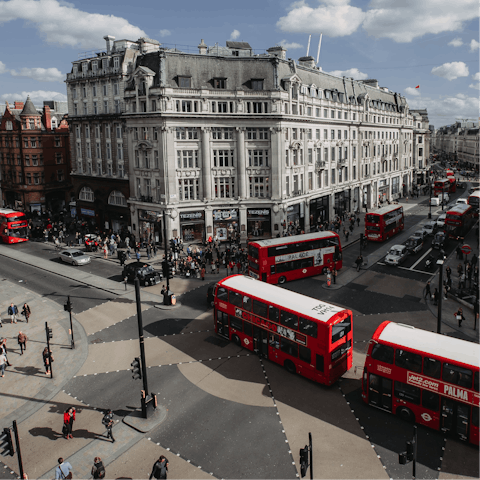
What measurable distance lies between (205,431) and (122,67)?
158 feet

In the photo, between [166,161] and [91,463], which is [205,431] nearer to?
[91,463]

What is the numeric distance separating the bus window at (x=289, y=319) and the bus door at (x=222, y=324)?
4.92m

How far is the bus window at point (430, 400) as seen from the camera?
17.4 meters

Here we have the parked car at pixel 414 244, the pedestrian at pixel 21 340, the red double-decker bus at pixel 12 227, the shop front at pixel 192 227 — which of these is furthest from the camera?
the red double-decker bus at pixel 12 227

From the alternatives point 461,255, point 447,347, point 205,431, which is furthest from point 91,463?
point 461,255

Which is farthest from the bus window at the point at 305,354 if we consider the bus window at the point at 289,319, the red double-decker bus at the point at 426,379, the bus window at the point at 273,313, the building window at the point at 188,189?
the building window at the point at 188,189

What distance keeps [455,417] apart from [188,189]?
3917cm

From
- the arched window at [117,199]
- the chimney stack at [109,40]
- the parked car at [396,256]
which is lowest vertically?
the parked car at [396,256]

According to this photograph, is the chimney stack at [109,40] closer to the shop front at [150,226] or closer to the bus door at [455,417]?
the shop front at [150,226]

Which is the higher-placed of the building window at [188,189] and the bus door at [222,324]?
the building window at [188,189]

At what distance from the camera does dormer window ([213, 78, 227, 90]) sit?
165 feet

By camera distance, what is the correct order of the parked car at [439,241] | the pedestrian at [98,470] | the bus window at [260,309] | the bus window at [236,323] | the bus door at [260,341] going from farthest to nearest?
the parked car at [439,241] → the bus window at [236,323] → the bus door at [260,341] → the bus window at [260,309] → the pedestrian at [98,470]

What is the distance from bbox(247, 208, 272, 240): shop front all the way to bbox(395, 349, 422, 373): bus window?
118ft

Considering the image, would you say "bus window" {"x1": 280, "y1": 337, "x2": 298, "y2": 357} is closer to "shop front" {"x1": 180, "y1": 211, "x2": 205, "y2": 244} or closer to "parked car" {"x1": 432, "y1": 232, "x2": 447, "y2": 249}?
"shop front" {"x1": 180, "y1": 211, "x2": 205, "y2": 244}
